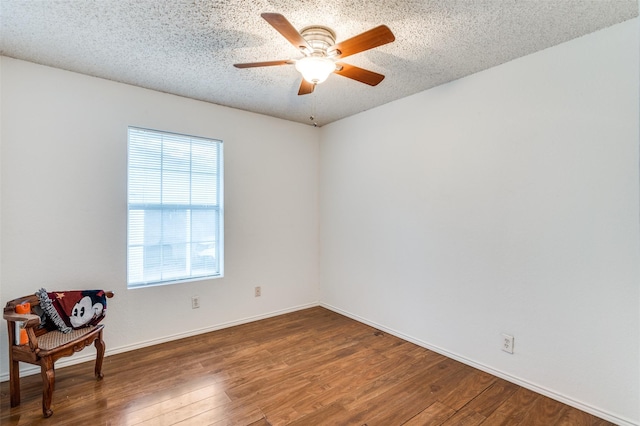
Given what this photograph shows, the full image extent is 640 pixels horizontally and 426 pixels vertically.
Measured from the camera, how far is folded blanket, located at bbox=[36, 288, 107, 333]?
2.26 m

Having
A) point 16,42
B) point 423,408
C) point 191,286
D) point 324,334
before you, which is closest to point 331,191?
point 324,334

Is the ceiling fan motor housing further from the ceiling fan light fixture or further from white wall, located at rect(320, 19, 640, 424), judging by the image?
white wall, located at rect(320, 19, 640, 424)

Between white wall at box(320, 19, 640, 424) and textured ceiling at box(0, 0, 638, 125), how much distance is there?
0.28 metres

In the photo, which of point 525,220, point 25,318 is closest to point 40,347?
point 25,318

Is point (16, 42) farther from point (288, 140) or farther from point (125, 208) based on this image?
point (288, 140)

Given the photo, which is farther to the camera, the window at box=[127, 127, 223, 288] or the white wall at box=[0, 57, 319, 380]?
the window at box=[127, 127, 223, 288]

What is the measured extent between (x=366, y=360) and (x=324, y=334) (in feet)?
2.24

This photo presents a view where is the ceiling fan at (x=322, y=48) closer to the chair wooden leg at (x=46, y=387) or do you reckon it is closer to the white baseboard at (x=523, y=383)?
the chair wooden leg at (x=46, y=387)

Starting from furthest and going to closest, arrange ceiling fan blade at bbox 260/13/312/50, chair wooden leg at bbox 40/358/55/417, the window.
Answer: the window, chair wooden leg at bbox 40/358/55/417, ceiling fan blade at bbox 260/13/312/50

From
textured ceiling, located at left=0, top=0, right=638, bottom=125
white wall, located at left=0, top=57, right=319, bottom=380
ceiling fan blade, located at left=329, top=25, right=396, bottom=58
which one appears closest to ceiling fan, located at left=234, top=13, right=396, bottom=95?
ceiling fan blade, located at left=329, top=25, right=396, bottom=58

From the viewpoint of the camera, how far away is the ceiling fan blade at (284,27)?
56.7 inches

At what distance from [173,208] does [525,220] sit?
3.21 metres

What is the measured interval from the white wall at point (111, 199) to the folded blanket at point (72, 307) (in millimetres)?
348

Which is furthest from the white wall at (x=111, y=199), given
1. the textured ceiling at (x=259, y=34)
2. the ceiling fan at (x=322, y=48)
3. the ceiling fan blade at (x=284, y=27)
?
the ceiling fan blade at (x=284, y=27)
